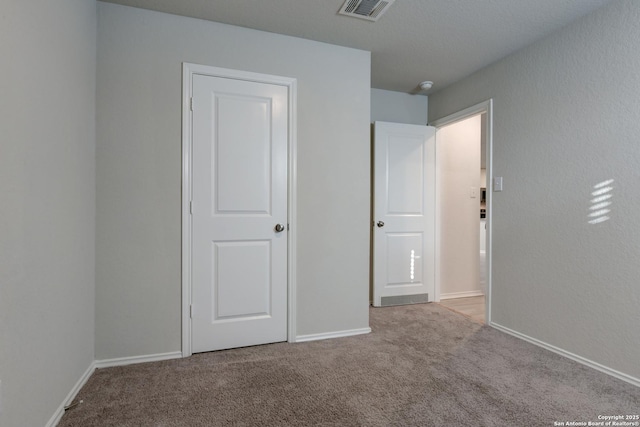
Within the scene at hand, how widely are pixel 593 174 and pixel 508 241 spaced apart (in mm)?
835

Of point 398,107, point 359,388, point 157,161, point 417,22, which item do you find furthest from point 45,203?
point 398,107

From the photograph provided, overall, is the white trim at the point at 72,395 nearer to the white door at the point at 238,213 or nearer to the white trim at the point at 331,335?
the white door at the point at 238,213

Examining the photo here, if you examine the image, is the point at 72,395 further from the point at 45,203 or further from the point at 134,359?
the point at 45,203

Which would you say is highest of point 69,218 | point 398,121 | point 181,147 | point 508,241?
point 398,121

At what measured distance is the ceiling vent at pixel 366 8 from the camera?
7.02ft

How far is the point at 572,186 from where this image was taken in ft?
7.63

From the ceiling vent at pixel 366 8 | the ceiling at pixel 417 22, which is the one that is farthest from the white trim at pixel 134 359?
the ceiling vent at pixel 366 8

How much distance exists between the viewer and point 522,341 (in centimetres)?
→ 262

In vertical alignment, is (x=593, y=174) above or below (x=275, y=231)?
→ above

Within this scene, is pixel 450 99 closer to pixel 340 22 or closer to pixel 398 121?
pixel 398 121

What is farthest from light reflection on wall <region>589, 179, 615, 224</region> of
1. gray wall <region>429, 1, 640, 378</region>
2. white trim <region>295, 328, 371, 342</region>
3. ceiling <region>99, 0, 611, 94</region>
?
white trim <region>295, 328, 371, 342</region>

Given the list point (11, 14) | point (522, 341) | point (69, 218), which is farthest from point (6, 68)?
point (522, 341)

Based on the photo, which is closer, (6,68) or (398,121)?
(6,68)

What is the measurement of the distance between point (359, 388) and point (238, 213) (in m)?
1.43
